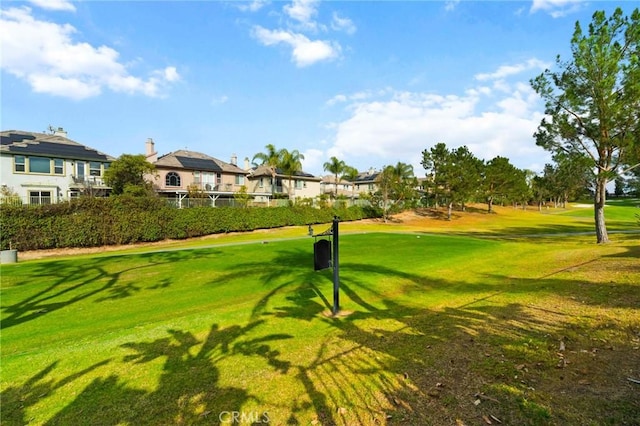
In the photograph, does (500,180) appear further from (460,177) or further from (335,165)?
(335,165)

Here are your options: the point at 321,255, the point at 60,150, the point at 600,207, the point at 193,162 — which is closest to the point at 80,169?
the point at 60,150

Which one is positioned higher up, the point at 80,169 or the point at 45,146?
the point at 45,146

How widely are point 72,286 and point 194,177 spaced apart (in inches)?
1387

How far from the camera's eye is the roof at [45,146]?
103 feet

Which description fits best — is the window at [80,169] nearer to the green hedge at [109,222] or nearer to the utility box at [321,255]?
the green hedge at [109,222]

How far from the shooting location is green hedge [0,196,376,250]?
22.0m

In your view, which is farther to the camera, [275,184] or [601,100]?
[275,184]

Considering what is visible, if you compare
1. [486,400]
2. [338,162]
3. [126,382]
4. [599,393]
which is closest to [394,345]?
[486,400]

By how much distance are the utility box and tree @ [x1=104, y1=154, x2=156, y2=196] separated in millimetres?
32281

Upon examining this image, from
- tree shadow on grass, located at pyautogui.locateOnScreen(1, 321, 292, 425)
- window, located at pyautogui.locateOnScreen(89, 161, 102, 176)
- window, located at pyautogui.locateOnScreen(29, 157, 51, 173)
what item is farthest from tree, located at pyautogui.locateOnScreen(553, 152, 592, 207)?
window, located at pyautogui.locateOnScreen(29, 157, 51, 173)

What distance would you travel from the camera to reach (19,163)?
3125 cm

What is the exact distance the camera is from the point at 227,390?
4184 mm

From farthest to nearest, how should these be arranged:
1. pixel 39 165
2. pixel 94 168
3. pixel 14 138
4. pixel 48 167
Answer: pixel 94 168 → pixel 14 138 → pixel 48 167 → pixel 39 165

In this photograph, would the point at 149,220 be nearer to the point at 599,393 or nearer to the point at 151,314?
the point at 151,314
